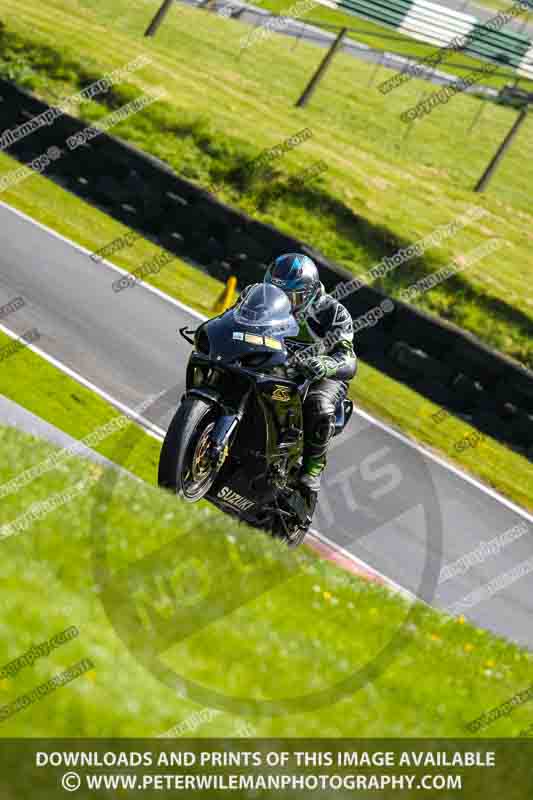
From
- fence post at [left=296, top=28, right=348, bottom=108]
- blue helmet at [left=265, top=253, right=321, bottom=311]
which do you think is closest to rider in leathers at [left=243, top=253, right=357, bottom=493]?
blue helmet at [left=265, top=253, right=321, bottom=311]

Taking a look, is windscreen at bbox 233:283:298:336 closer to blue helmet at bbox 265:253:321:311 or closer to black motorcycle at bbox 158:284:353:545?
black motorcycle at bbox 158:284:353:545

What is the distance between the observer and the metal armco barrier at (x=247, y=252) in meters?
16.6

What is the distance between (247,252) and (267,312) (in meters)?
10.5

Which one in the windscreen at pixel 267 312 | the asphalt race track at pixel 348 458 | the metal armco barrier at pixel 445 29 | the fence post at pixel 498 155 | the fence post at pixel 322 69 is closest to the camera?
the windscreen at pixel 267 312

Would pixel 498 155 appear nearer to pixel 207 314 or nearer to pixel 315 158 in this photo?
pixel 315 158

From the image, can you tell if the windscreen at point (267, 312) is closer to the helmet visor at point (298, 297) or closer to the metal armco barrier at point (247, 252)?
the helmet visor at point (298, 297)

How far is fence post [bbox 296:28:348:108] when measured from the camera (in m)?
25.0

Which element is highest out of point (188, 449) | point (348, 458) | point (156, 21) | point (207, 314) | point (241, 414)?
point (241, 414)

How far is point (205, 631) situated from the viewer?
19.8 feet

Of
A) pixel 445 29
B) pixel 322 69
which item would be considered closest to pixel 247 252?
pixel 322 69

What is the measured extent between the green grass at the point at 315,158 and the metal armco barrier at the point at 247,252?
80.2 inches

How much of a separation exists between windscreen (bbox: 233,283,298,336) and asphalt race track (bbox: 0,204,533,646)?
1362 mm

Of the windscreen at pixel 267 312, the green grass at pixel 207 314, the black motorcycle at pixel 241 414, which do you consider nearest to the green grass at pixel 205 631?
the black motorcycle at pixel 241 414

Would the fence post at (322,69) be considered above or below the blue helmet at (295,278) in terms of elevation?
below
